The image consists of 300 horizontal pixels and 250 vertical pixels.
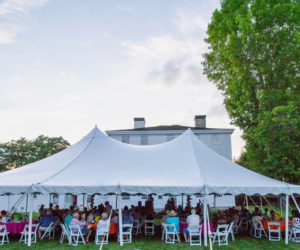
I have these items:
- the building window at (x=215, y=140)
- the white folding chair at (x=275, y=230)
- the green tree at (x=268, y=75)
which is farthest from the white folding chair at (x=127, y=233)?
the building window at (x=215, y=140)

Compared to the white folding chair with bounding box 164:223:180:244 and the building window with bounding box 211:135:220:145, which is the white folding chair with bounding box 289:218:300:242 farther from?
the building window with bounding box 211:135:220:145

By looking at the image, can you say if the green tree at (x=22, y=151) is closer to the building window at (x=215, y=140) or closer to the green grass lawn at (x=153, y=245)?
the building window at (x=215, y=140)

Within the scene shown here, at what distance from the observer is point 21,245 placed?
8992mm

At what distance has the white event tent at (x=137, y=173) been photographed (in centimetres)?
900

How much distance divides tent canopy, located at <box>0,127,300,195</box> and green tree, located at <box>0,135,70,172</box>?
81.2 feet

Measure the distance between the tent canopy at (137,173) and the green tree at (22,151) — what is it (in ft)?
81.2

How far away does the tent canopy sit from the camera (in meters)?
9.01

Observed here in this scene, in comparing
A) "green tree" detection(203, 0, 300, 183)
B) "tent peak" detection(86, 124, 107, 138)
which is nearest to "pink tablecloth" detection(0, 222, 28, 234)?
"tent peak" detection(86, 124, 107, 138)

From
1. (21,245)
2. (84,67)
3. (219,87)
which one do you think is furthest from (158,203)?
(21,245)

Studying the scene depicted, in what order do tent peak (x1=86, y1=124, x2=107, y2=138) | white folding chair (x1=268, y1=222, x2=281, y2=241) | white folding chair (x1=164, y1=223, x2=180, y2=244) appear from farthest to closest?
tent peak (x1=86, y1=124, x2=107, y2=138), white folding chair (x1=268, y1=222, x2=281, y2=241), white folding chair (x1=164, y1=223, x2=180, y2=244)

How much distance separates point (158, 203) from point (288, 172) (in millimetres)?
15695

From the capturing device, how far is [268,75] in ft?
57.2

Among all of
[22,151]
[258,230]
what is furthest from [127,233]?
[22,151]

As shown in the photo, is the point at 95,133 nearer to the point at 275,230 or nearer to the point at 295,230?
the point at 275,230
